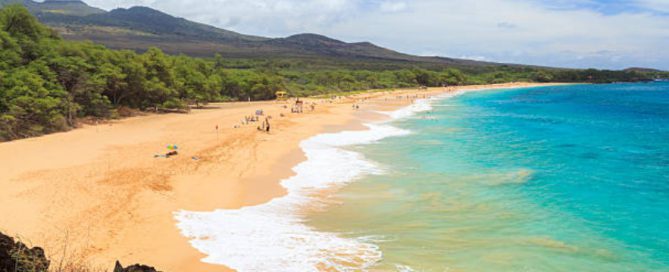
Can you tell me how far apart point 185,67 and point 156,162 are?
3416cm

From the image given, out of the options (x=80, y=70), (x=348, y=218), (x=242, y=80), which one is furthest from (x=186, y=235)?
(x=242, y=80)

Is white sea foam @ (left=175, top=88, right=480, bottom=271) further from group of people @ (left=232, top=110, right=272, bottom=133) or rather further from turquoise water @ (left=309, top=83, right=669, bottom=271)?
group of people @ (left=232, top=110, right=272, bottom=133)

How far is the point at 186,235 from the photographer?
12680 mm

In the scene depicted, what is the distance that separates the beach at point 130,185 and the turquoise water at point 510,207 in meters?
4.14

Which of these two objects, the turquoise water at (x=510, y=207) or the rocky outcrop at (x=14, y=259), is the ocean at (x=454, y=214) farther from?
the rocky outcrop at (x=14, y=259)

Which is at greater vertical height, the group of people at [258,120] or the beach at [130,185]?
the group of people at [258,120]

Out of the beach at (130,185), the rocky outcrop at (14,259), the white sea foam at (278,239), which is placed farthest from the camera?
the beach at (130,185)

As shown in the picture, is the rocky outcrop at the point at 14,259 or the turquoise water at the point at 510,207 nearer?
the rocky outcrop at the point at 14,259

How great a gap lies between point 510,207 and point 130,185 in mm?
13570

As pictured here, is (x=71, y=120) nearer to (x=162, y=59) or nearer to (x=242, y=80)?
(x=162, y=59)

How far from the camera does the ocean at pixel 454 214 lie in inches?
460

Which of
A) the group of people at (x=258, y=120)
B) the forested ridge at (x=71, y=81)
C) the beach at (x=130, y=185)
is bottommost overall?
the beach at (x=130, y=185)

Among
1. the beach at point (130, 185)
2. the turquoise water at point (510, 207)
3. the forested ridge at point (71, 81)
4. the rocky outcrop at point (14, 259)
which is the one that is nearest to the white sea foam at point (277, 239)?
the beach at point (130, 185)

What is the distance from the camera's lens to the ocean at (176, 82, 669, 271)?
38.3 feet
